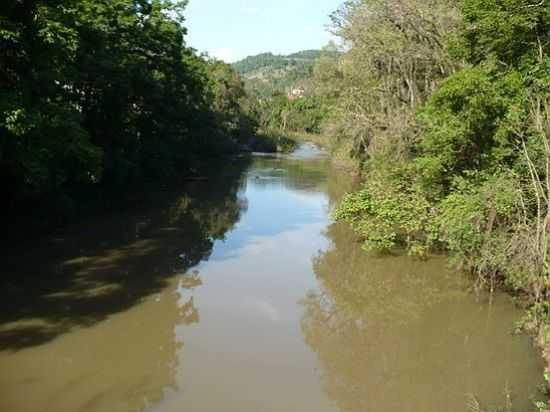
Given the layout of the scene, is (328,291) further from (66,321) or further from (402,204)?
(66,321)

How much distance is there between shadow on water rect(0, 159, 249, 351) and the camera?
43.8 ft

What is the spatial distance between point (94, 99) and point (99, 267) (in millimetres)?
14625

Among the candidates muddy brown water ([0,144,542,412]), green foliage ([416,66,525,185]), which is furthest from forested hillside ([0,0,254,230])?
green foliage ([416,66,525,185])

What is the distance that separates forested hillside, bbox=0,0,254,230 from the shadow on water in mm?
2324

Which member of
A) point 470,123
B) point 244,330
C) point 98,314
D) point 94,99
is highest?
point 94,99

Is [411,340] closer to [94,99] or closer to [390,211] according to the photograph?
[390,211]

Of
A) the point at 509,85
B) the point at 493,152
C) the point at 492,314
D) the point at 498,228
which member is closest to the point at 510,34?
the point at 509,85

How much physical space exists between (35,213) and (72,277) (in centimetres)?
745

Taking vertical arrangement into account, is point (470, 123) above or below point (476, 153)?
above

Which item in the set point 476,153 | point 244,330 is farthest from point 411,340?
point 476,153

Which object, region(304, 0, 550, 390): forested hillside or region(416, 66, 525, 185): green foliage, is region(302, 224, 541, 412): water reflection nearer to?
region(304, 0, 550, 390): forested hillside

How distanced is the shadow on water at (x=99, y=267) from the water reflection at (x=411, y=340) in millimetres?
3963

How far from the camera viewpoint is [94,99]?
29.8m

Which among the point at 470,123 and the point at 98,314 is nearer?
the point at 98,314
